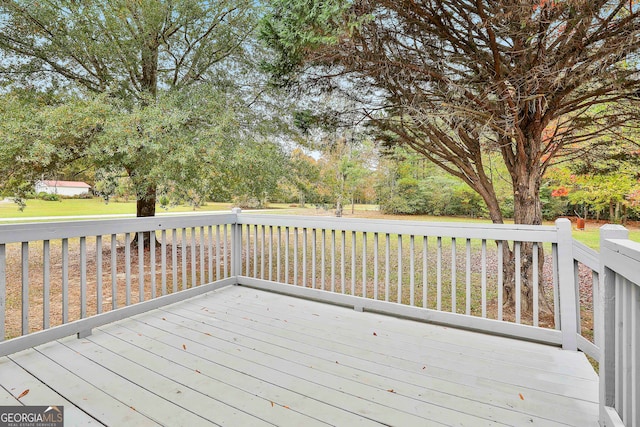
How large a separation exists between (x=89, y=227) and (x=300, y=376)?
6.35 ft

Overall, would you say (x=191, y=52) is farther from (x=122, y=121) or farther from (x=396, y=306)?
(x=396, y=306)

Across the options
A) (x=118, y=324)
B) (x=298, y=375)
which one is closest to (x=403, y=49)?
(x=298, y=375)

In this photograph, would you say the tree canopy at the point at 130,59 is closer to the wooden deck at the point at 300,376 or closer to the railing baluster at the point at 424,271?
the wooden deck at the point at 300,376

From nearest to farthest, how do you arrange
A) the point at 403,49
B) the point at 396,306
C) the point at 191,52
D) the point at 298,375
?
the point at 298,375 < the point at 396,306 < the point at 403,49 < the point at 191,52

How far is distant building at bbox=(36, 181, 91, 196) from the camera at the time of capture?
16.7 ft

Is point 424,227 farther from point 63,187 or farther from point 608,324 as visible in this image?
point 63,187

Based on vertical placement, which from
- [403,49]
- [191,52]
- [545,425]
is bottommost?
[545,425]

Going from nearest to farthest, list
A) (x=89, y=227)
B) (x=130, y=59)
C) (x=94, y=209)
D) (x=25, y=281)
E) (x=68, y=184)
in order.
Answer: (x=25, y=281) < (x=89, y=227) < (x=130, y=59) < (x=68, y=184) < (x=94, y=209)

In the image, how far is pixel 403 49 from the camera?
12.2 ft

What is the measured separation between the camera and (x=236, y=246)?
387 centimetres

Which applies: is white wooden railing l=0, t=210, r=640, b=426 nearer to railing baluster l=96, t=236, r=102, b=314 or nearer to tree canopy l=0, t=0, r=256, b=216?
railing baluster l=96, t=236, r=102, b=314

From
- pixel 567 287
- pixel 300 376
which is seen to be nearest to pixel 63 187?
pixel 300 376

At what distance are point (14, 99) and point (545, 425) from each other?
657 cm

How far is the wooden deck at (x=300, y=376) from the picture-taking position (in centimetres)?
155
